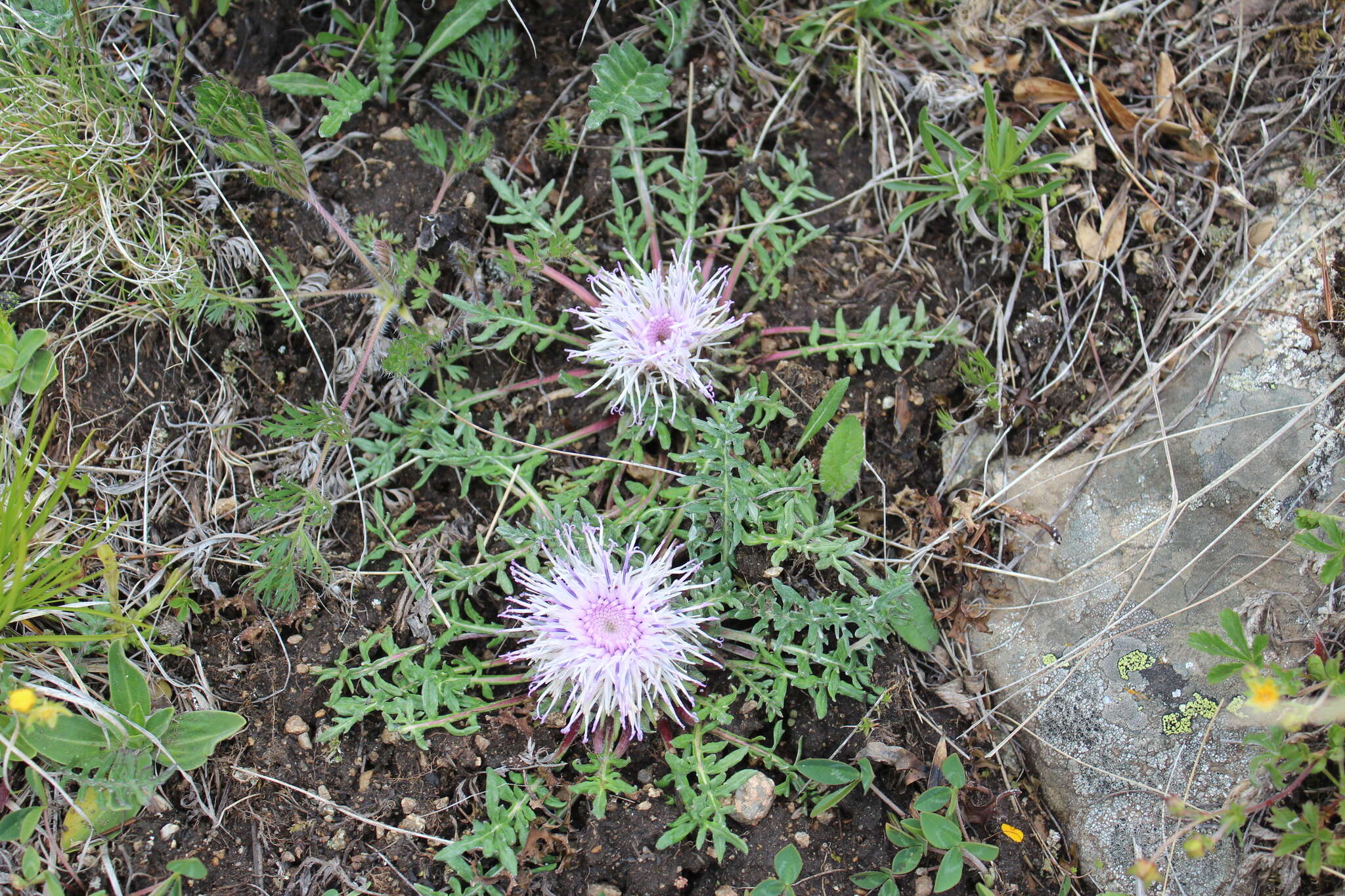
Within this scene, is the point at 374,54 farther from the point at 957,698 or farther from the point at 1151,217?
the point at 957,698

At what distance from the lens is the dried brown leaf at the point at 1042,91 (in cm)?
349

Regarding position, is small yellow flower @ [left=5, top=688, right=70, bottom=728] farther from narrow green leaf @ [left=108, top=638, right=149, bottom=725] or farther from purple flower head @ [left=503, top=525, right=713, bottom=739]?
purple flower head @ [left=503, top=525, right=713, bottom=739]

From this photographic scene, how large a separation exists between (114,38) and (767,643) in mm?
3350

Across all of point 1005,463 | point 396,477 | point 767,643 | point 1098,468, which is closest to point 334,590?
point 396,477

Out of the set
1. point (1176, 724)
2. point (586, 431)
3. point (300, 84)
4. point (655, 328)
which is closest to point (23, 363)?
point (300, 84)

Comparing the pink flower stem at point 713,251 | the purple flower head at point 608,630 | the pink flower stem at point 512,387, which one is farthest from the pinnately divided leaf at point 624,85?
the purple flower head at point 608,630

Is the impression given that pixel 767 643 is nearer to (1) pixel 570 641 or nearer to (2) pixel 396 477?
(1) pixel 570 641

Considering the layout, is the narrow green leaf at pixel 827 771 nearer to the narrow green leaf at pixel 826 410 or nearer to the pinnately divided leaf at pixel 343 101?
the narrow green leaf at pixel 826 410

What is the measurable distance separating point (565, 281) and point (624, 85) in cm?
73

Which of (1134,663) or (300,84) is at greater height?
(300,84)

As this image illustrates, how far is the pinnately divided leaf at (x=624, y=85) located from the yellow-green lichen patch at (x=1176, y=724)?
8.84 feet

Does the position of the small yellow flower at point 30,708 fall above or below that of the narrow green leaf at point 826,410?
below

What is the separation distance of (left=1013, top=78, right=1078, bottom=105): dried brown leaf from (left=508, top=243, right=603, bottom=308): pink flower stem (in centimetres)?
185

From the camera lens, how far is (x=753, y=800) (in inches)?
110
